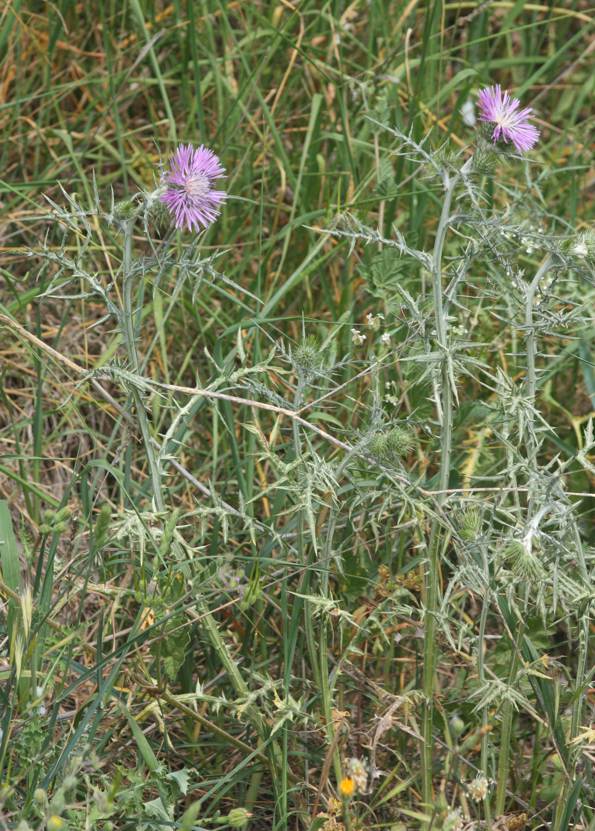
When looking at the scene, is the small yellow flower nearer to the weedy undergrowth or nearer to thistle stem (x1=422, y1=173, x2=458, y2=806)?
the weedy undergrowth

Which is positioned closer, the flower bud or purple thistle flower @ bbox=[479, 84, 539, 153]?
the flower bud

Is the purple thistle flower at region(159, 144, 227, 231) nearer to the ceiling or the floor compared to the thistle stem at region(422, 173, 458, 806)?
nearer to the ceiling

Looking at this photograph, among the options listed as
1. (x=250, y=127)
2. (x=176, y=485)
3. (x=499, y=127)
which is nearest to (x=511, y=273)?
(x=499, y=127)

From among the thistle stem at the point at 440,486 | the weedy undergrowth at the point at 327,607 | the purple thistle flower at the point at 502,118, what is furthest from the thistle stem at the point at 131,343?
the purple thistle flower at the point at 502,118

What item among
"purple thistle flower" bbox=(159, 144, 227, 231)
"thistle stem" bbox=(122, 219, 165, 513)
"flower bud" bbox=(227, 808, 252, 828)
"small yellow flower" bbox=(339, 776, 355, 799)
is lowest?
"flower bud" bbox=(227, 808, 252, 828)

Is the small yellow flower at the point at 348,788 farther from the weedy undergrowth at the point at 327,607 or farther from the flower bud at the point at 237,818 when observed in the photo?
the flower bud at the point at 237,818

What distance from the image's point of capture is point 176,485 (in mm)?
2832

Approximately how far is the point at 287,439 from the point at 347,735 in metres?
0.91

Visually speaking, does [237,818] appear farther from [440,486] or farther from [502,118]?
[502,118]

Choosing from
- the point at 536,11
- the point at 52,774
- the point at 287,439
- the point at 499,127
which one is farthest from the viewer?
the point at 536,11

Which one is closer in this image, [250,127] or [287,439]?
[287,439]

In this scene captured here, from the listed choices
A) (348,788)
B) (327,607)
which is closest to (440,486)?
(327,607)

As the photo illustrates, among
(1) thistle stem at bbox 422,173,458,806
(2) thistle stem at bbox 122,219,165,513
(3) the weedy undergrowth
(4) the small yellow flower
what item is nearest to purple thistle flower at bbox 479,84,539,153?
(3) the weedy undergrowth

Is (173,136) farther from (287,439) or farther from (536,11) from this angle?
(536,11)
